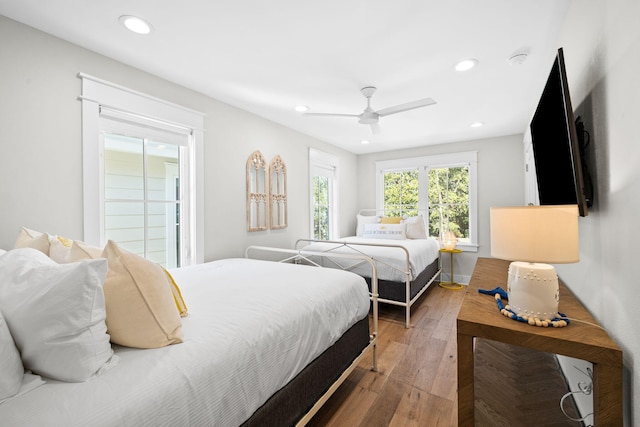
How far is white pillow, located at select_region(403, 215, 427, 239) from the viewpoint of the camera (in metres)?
4.32

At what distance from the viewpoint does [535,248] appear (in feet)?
3.66

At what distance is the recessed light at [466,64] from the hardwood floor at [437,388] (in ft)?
7.56

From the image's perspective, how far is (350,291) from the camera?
1804 mm

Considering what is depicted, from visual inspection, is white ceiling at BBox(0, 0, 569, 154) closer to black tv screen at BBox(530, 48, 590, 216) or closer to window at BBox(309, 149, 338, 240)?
black tv screen at BBox(530, 48, 590, 216)

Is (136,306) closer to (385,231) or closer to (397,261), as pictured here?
(397,261)

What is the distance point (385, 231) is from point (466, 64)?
2628 millimetres

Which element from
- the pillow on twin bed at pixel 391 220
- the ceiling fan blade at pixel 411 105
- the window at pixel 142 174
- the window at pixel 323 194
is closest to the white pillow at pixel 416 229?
the pillow on twin bed at pixel 391 220

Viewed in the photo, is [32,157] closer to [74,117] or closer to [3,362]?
[74,117]

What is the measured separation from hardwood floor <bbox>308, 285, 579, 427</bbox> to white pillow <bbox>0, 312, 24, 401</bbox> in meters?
1.37

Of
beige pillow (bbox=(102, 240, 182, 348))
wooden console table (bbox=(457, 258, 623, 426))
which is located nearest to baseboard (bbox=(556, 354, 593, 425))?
wooden console table (bbox=(457, 258, 623, 426))

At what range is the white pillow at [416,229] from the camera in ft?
14.2

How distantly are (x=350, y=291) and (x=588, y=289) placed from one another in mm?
1195

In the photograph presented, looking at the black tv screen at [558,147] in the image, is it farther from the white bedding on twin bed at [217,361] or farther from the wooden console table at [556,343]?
the white bedding on twin bed at [217,361]

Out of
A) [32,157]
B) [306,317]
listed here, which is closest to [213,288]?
[306,317]
